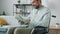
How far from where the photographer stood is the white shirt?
2359mm

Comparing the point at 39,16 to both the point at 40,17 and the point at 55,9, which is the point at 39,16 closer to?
the point at 40,17

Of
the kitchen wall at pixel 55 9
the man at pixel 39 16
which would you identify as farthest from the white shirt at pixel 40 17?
the kitchen wall at pixel 55 9

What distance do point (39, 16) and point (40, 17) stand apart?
1.7 inches

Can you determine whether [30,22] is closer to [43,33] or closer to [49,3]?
[43,33]

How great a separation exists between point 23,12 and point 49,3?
1.23m

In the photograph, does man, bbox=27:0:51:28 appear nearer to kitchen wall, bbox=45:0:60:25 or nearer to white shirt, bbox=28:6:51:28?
white shirt, bbox=28:6:51:28

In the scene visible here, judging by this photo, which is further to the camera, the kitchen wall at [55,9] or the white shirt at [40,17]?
the kitchen wall at [55,9]

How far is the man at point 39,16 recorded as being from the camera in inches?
93.1

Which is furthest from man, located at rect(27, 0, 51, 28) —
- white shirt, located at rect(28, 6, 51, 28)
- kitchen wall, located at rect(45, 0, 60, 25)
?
kitchen wall, located at rect(45, 0, 60, 25)

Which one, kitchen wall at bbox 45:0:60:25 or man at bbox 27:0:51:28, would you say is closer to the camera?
man at bbox 27:0:51:28

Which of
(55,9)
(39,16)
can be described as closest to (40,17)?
(39,16)

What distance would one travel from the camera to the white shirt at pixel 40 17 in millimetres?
2359

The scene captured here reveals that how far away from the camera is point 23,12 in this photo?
5625mm

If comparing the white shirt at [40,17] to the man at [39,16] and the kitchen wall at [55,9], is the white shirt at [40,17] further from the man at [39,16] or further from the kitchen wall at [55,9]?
the kitchen wall at [55,9]
